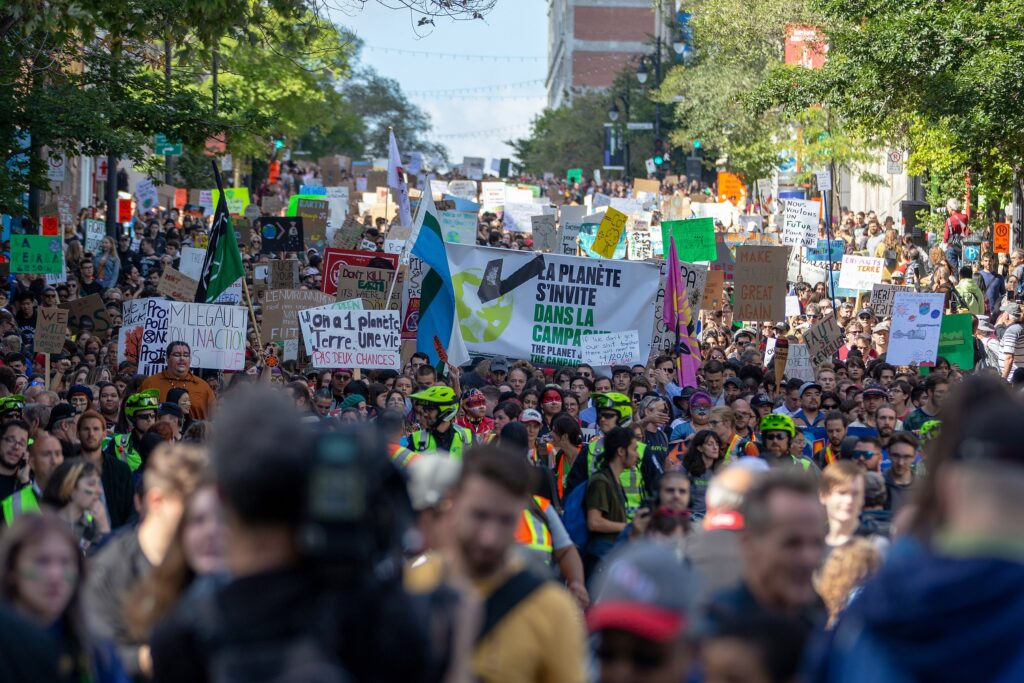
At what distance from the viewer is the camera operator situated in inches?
111

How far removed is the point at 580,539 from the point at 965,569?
5.40m

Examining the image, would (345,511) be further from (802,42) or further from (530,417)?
(802,42)

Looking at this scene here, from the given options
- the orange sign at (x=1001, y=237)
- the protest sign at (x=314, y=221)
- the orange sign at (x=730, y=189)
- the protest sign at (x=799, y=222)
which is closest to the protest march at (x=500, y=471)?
the orange sign at (x=1001, y=237)

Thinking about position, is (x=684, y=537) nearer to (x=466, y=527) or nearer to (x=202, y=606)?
(x=466, y=527)

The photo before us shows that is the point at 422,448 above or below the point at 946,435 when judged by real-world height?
below

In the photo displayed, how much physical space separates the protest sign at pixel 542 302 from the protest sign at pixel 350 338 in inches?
109

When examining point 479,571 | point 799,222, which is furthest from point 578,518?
point 799,222

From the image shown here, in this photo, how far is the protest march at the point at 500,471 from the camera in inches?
115

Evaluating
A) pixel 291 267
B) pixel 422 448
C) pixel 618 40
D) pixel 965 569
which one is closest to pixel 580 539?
pixel 422 448

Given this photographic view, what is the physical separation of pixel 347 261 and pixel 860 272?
9.53m

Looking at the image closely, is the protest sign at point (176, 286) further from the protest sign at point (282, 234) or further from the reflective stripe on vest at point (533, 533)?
the reflective stripe on vest at point (533, 533)

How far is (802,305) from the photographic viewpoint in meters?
25.2

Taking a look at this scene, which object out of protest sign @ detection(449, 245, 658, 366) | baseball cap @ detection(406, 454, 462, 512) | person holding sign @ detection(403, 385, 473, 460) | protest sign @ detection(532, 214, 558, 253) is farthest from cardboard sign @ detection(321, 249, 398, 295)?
baseball cap @ detection(406, 454, 462, 512)

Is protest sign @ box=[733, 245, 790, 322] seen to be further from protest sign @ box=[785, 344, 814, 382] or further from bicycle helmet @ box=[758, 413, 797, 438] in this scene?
bicycle helmet @ box=[758, 413, 797, 438]
